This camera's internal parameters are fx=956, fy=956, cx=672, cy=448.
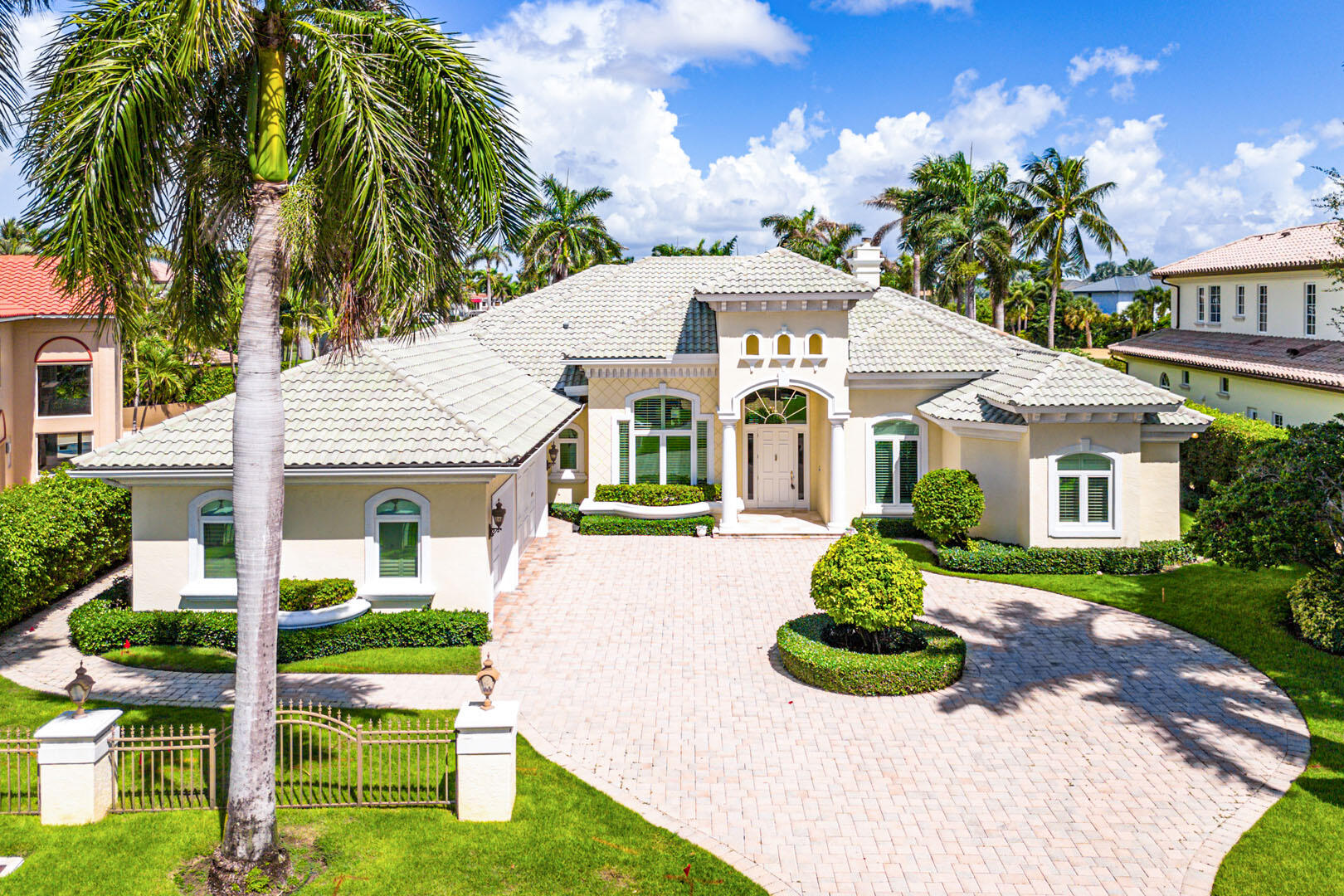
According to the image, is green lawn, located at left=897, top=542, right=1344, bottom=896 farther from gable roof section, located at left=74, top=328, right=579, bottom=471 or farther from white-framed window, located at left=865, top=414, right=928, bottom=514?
gable roof section, located at left=74, top=328, right=579, bottom=471

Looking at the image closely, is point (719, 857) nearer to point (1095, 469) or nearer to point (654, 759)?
point (654, 759)

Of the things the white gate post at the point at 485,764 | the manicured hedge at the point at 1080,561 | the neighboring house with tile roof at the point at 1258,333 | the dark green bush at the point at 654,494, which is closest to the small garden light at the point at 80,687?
the white gate post at the point at 485,764

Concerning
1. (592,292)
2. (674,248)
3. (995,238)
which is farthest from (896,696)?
(674,248)

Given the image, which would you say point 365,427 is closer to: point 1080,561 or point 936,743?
point 936,743

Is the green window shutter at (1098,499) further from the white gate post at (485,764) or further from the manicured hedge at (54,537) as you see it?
the manicured hedge at (54,537)

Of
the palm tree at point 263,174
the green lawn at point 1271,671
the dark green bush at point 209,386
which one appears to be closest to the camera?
the palm tree at point 263,174
